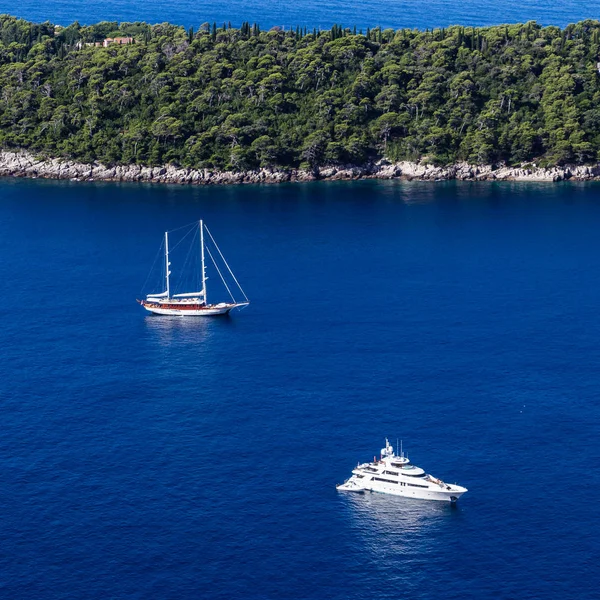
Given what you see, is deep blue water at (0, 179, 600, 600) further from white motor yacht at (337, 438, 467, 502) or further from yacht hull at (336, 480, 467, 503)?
white motor yacht at (337, 438, 467, 502)

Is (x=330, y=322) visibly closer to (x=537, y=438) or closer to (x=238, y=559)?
(x=537, y=438)

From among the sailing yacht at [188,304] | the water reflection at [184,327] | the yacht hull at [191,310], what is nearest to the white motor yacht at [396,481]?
the water reflection at [184,327]

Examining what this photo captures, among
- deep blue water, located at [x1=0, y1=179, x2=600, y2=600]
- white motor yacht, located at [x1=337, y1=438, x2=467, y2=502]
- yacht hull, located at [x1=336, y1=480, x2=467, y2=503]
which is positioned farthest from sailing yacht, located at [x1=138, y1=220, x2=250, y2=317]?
yacht hull, located at [x1=336, y1=480, x2=467, y2=503]

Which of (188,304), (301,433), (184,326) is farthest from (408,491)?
(188,304)

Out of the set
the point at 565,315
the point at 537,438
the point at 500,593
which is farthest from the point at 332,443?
the point at 565,315

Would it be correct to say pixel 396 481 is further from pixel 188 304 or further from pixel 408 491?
pixel 188 304

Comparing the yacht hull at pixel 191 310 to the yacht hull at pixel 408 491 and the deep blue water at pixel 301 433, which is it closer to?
the deep blue water at pixel 301 433
